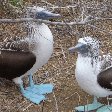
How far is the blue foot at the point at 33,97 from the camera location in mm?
4434

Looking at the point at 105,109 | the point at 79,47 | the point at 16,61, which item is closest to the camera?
the point at 79,47

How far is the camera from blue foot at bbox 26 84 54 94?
15.0 feet

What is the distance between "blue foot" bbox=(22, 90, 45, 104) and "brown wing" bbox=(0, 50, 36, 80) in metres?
0.31

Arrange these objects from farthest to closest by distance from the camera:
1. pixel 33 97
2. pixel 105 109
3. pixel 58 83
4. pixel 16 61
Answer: pixel 58 83 < pixel 33 97 < pixel 16 61 < pixel 105 109

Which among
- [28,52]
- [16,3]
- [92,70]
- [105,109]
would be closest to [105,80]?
[92,70]

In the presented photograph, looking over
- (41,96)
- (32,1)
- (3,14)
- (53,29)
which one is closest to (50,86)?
(41,96)

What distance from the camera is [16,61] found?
431cm

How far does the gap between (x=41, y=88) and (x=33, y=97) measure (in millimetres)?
158

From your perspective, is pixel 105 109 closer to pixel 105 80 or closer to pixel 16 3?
pixel 105 80

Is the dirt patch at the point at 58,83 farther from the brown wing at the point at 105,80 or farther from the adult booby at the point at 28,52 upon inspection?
the brown wing at the point at 105,80

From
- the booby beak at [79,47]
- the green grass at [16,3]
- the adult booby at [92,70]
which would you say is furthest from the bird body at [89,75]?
the green grass at [16,3]

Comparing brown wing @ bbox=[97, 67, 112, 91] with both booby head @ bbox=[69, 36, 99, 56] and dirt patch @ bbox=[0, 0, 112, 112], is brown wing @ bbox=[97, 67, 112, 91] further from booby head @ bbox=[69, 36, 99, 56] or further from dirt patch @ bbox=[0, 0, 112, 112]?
dirt patch @ bbox=[0, 0, 112, 112]

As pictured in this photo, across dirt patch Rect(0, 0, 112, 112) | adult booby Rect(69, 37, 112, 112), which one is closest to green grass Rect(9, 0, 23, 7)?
dirt patch Rect(0, 0, 112, 112)

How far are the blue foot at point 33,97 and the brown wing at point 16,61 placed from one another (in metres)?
0.31
